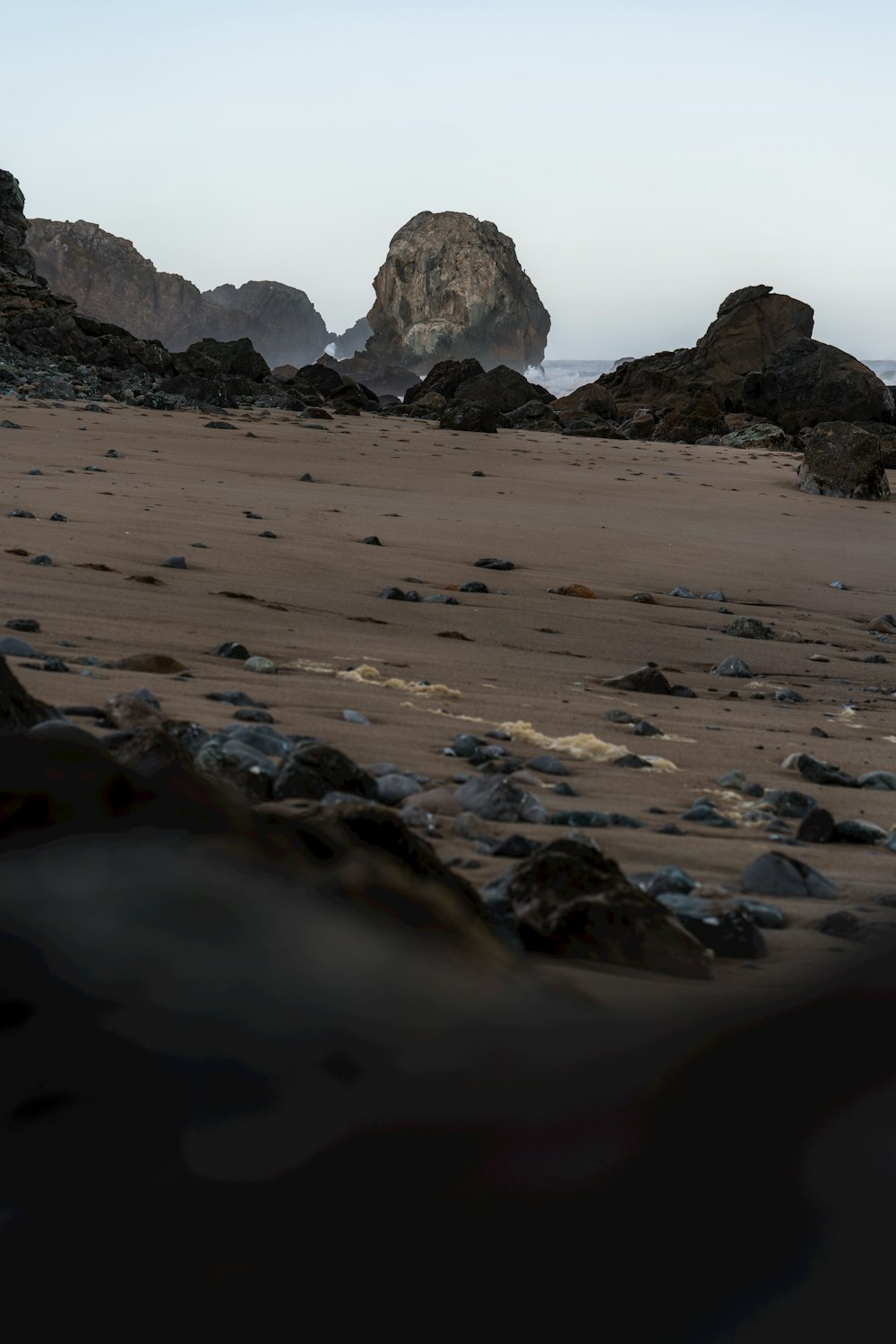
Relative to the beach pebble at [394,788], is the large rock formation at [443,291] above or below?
above

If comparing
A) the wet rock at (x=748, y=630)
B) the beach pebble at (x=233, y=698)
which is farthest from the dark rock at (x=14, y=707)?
the wet rock at (x=748, y=630)

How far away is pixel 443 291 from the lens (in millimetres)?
74312

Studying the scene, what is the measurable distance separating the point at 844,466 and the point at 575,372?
268 feet

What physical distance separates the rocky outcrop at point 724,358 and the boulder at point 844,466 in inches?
480

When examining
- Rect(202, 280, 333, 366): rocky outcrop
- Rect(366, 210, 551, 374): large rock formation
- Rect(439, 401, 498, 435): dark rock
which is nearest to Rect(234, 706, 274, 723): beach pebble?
Rect(439, 401, 498, 435): dark rock

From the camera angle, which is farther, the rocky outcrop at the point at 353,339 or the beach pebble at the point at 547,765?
the rocky outcrop at the point at 353,339

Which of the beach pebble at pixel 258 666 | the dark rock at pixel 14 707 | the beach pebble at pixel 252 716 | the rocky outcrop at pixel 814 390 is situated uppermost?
the rocky outcrop at pixel 814 390

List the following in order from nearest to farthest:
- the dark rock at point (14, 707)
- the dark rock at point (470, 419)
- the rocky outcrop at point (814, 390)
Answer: the dark rock at point (14, 707), the dark rock at point (470, 419), the rocky outcrop at point (814, 390)

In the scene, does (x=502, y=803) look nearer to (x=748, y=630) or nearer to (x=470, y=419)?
(x=748, y=630)

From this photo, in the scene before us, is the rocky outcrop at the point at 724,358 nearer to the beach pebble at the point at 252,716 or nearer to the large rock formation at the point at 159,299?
the beach pebble at the point at 252,716

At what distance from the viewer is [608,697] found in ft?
12.4

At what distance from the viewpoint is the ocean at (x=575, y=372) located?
237 ft

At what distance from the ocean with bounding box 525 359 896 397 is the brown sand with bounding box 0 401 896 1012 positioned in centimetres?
5526

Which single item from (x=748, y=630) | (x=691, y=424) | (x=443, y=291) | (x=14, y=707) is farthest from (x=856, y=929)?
(x=443, y=291)
